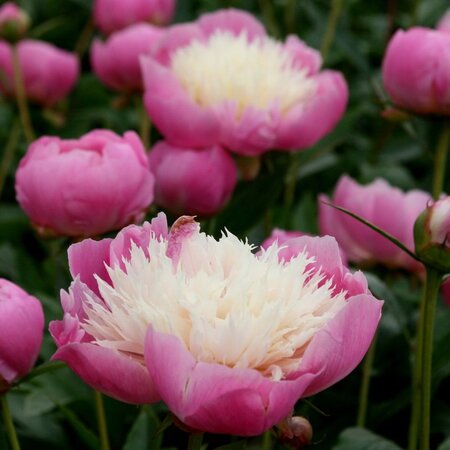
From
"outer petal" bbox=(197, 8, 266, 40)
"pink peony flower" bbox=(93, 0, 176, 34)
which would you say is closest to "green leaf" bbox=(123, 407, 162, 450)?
"outer petal" bbox=(197, 8, 266, 40)

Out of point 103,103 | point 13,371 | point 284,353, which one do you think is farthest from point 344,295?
point 103,103

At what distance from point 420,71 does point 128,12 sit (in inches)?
21.8

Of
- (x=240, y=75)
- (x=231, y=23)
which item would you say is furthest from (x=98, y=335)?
(x=231, y=23)

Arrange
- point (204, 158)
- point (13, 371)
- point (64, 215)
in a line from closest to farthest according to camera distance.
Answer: point (13, 371) < point (64, 215) < point (204, 158)

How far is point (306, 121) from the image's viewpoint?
805mm

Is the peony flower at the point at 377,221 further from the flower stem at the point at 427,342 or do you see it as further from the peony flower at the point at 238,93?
the flower stem at the point at 427,342

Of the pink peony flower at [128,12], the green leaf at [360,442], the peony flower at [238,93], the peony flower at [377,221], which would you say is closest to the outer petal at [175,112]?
the peony flower at [238,93]

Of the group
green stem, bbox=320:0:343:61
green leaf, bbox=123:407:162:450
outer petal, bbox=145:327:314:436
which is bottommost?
green leaf, bbox=123:407:162:450

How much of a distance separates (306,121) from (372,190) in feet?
0.30

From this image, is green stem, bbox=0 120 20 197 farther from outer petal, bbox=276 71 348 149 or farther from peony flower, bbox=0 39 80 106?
outer petal, bbox=276 71 348 149

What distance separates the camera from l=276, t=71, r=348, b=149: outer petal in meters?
0.80

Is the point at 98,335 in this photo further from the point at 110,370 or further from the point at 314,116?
the point at 314,116

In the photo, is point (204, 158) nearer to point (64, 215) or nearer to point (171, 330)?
point (64, 215)

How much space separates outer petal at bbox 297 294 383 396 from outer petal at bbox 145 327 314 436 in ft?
0.03
